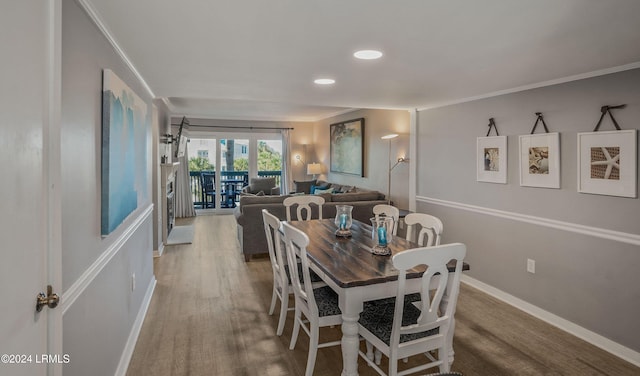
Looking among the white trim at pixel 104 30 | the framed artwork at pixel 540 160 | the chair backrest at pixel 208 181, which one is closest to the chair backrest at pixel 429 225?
the framed artwork at pixel 540 160

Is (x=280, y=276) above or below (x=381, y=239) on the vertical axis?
below

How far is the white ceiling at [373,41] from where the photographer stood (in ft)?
5.20

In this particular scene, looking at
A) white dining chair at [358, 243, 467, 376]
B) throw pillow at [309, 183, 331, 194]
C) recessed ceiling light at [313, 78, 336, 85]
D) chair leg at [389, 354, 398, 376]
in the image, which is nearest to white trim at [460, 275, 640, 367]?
white dining chair at [358, 243, 467, 376]

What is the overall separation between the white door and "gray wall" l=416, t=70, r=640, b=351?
A: 3377 mm

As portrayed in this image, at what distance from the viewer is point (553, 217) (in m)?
3.09

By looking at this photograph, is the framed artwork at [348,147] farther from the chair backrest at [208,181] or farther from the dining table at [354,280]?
the dining table at [354,280]

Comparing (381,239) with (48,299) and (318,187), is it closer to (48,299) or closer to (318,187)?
(48,299)

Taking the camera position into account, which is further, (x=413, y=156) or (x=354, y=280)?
(x=413, y=156)

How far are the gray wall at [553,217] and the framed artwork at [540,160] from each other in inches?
2.1

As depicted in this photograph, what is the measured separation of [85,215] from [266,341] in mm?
1665

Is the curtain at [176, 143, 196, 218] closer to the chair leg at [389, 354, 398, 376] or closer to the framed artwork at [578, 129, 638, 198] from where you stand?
the chair leg at [389, 354, 398, 376]

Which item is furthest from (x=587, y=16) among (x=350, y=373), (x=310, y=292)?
(x=350, y=373)

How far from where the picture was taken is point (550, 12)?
162 cm

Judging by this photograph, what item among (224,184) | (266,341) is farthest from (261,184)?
(266,341)
